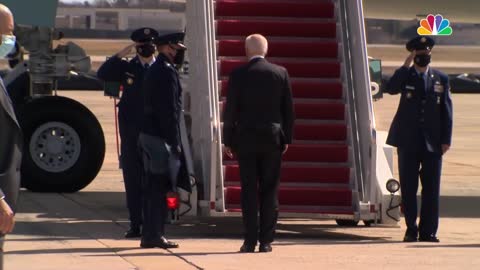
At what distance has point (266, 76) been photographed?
9.34 m


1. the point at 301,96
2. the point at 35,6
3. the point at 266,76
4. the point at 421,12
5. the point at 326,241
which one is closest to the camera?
the point at 266,76

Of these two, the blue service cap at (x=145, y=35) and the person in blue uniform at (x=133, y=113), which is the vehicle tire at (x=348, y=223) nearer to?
the person in blue uniform at (x=133, y=113)

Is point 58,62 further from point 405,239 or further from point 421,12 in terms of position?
point 421,12

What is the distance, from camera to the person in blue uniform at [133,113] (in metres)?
10.2

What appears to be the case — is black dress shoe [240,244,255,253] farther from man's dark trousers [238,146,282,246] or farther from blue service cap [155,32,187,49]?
blue service cap [155,32,187,49]

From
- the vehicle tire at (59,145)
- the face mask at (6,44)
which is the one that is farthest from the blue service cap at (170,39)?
the vehicle tire at (59,145)

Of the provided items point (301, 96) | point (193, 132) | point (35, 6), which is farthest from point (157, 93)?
point (35, 6)

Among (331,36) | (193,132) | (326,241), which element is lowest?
(326,241)

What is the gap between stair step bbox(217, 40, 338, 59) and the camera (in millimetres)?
11523

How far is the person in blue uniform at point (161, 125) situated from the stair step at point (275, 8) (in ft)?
7.29

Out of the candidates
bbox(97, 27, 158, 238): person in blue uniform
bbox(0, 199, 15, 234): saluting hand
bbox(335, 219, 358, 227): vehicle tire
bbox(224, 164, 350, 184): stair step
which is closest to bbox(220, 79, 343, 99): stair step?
bbox(224, 164, 350, 184): stair step

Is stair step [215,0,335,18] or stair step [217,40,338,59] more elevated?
stair step [215,0,335,18]

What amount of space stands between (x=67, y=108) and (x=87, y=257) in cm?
491

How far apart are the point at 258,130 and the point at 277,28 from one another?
2733 millimetres
